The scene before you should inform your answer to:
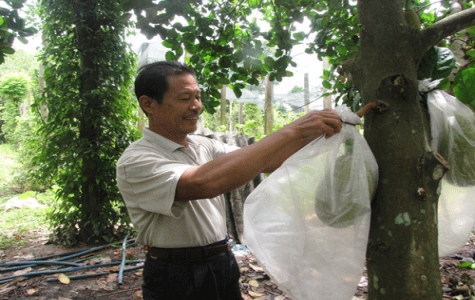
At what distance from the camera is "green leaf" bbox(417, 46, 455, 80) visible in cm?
112

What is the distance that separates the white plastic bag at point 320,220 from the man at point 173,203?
0.40ft

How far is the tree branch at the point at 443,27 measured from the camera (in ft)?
3.34

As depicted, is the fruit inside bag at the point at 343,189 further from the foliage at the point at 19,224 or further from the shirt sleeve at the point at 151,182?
the foliage at the point at 19,224

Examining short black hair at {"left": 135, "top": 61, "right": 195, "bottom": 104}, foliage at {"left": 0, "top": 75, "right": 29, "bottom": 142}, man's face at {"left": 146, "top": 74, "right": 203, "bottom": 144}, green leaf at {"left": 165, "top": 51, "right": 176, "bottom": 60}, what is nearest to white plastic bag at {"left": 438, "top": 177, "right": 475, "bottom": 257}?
man's face at {"left": 146, "top": 74, "right": 203, "bottom": 144}

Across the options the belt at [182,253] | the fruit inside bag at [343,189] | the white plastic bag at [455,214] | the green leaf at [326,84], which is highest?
the green leaf at [326,84]

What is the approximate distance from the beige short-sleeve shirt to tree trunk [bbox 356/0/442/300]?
1.90 feet

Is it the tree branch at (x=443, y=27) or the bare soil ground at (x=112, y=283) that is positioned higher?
the tree branch at (x=443, y=27)

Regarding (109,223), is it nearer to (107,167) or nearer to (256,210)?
(107,167)

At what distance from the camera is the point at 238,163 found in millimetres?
1008

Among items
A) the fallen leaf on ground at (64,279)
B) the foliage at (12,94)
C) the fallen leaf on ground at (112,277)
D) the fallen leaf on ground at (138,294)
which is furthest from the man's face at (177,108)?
the foliage at (12,94)

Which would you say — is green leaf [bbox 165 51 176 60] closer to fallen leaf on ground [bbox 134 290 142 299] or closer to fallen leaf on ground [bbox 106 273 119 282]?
fallen leaf on ground [bbox 134 290 142 299]

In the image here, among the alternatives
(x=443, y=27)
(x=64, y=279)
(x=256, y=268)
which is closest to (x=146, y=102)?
(x=443, y=27)

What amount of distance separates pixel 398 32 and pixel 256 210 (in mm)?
645

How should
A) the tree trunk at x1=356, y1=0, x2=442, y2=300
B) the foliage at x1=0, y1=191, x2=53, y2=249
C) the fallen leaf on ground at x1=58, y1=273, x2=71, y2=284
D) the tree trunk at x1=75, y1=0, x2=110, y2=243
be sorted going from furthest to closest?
the foliage at x1=0, y1=191, x2=53, y2=249, the tree trunk at x1=75, y1=0, x2=110, y2=243, the fallen leaf on ground at x1=58, y1=273, x2=71, y2=284, the tree trunk at x1=356, y1=0, x2=442, y2=300
